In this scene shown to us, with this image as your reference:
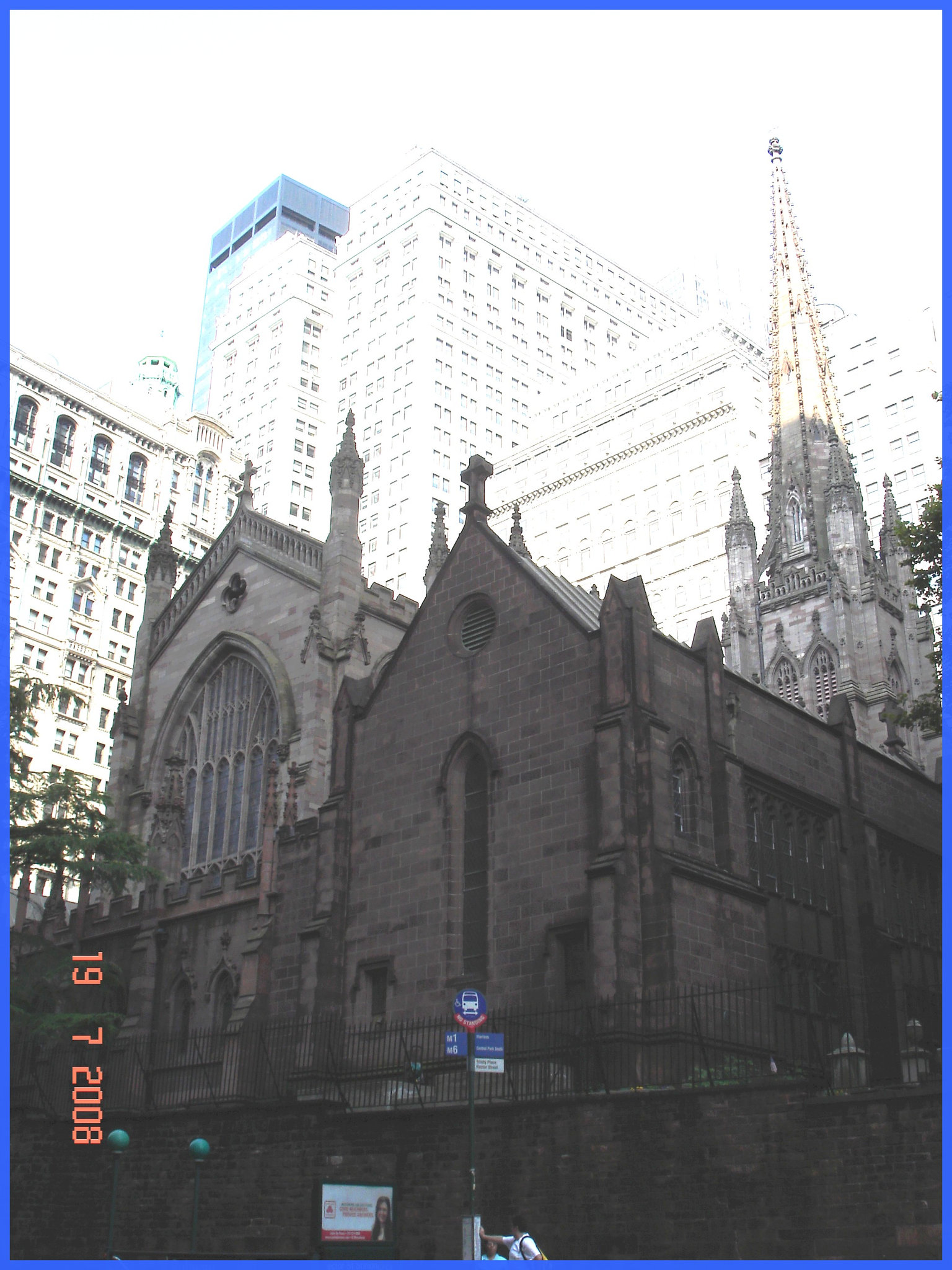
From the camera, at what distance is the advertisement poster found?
22.1 m

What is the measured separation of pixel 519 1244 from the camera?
19172 mm

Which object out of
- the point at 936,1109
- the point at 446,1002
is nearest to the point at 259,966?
the point at 446,1002

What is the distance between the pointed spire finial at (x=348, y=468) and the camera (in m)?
45.6

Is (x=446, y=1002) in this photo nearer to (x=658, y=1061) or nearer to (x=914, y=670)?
(x=658, y=1061)

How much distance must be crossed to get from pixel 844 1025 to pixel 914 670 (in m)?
32.1

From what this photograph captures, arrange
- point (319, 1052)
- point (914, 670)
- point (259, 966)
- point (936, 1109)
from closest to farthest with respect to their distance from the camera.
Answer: point (936, 1109) < point (319, 1052) < point (259, 966) < point (914, 670)

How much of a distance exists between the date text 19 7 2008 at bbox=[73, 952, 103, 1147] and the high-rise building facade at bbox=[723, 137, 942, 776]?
Answer: 1212 inches

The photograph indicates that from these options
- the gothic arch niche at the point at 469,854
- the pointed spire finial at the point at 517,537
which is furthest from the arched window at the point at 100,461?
the gothic arch niche at the point at 469,854

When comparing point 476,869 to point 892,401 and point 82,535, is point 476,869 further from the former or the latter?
point 892,401

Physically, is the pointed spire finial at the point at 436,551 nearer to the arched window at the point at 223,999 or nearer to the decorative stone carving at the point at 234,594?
the decorative stone carving at the point at 234,594

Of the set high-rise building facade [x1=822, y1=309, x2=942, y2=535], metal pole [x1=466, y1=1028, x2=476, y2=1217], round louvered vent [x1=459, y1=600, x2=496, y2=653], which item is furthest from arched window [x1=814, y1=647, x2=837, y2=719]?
metal pole [x1=466, y1=1028, x2=476, y2=1217]

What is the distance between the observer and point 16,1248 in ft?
104

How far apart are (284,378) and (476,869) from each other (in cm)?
10559

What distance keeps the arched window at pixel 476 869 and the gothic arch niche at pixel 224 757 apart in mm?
12141
